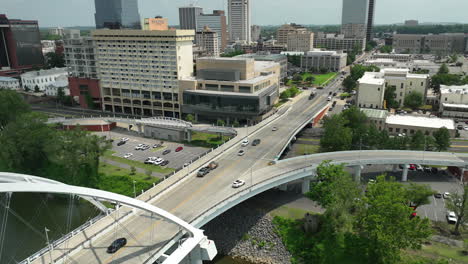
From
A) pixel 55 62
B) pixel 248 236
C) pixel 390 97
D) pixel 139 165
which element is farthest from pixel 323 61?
pixel 248 236

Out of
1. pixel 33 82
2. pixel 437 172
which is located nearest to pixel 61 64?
pixel 33 82

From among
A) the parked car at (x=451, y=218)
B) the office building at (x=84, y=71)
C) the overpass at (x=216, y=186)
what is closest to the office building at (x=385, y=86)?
the overpass at (x=216, y=186)

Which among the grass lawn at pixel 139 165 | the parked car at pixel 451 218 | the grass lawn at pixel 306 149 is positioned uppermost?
the grass lawn at pixel 306 149

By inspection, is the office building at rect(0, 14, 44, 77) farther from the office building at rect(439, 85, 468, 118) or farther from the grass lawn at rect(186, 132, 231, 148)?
the office building at rect(439, 85, 468, 118)

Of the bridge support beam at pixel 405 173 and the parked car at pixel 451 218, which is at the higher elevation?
the bridge support beam at pixel 405 173

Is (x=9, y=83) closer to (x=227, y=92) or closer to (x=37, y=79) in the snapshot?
(x=37, y=79)

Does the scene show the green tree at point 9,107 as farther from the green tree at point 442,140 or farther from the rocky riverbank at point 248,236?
the green tree at point 442,140

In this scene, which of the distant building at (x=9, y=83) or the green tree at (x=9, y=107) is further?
the distant building at (x=9, y=83)
